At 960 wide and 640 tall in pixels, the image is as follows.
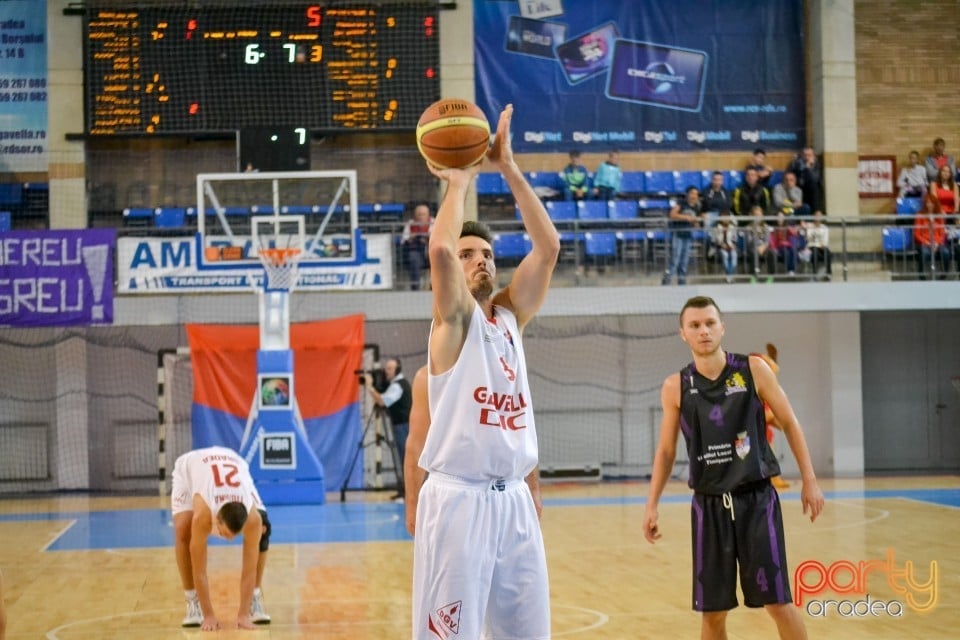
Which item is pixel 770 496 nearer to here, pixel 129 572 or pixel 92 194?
pixel 129 572

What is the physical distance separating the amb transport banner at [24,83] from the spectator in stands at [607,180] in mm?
8833

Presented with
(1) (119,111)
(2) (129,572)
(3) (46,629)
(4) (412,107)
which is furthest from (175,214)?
(3) (46,629)

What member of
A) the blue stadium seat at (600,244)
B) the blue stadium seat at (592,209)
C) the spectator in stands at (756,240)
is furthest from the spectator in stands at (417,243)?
the spectator in stands at (756,240)

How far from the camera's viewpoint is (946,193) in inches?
746

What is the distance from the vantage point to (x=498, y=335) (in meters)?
4.03

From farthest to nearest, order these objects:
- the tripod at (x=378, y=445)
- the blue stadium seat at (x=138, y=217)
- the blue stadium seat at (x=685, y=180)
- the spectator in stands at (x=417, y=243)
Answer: the blue stadium seat at (x=685, y=180)
the blue stadium seat at (x=138, y=217)
the spectator in stands at (x=417, y=243)
the tripod at (x=378, y=445)

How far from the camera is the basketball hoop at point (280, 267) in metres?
15.8

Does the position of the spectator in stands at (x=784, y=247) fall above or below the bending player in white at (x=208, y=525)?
above

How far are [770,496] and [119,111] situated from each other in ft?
47.9

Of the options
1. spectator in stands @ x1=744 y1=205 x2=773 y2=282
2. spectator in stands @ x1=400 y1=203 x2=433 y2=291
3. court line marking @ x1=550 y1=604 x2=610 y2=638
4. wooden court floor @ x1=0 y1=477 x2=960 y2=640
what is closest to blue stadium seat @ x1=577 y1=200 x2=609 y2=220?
spectator in stands @ x1=744 y1=205 x2=773 y2=282

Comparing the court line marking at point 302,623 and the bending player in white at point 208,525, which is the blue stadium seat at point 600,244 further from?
the bending player in white at point 208,525

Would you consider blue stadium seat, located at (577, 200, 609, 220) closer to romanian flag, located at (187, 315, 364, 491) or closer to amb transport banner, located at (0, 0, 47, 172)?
romanian flag, located at (187, 315, 364, 491)

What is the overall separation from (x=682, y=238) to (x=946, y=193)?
450cm

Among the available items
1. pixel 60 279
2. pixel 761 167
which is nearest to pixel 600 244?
pixel 761 167
